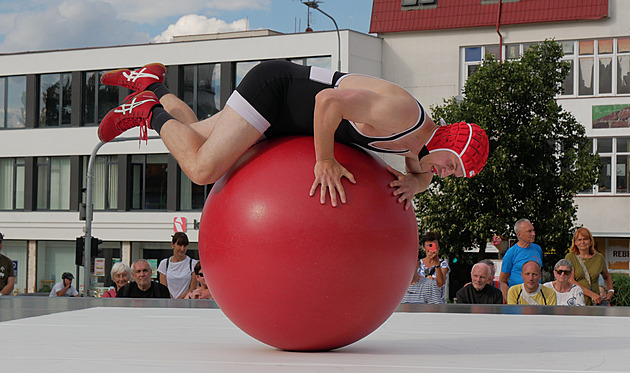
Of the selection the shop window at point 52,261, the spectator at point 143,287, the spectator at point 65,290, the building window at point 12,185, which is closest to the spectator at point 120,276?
the spectator at point 143,287

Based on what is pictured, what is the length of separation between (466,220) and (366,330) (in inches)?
870

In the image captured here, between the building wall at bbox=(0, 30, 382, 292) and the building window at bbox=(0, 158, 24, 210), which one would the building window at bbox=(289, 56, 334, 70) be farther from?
the building window at bbox=(0, 158, 24, 210)

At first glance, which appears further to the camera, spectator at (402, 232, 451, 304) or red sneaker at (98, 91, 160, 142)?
spectator at (402, 232, 451, 304)

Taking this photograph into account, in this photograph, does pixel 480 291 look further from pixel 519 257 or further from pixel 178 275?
pixel 178 275

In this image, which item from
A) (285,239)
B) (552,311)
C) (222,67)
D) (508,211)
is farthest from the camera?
(222,67)

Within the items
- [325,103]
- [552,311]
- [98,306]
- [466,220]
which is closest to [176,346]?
[325,103]

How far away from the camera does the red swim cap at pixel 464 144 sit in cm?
599

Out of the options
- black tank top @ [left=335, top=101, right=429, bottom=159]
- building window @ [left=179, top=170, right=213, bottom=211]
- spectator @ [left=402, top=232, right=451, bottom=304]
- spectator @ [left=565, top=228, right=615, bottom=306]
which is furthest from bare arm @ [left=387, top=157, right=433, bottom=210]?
building window @ [left=179, top=170, right=213, bottom=211]

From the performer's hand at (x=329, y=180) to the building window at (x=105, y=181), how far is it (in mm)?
36857

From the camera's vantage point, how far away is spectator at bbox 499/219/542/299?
11.8 meters

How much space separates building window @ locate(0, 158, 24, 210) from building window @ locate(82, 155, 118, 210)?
11.9ft

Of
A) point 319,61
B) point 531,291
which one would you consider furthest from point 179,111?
point 319,61

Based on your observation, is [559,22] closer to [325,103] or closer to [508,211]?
[508,211]

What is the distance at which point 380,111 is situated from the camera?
5695mm
